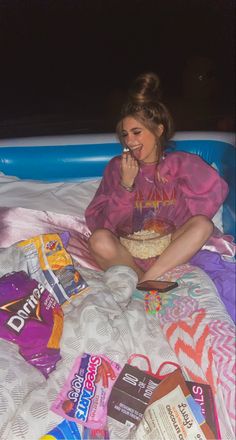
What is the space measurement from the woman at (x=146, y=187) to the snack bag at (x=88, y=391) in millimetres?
383

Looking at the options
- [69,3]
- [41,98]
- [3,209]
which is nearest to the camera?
[3,209]

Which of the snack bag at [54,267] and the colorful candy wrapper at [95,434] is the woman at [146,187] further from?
the colorful candy wrapper at [95,434]

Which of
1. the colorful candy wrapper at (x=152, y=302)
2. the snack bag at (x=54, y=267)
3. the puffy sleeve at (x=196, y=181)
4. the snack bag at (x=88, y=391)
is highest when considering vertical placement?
the puffy sleeve at (x=196, y=181)

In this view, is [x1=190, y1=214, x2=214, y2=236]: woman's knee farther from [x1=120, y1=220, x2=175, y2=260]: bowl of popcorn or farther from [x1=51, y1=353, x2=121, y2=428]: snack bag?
[x1=51, y1=353, x2=121, y2=428]: snack bag

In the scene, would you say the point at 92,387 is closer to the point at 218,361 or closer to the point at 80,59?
the point at 218,361

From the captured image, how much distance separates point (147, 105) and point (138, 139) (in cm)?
10

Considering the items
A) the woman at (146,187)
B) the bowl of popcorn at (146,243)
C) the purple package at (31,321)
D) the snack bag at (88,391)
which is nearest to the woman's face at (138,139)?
the woman at (146,187)

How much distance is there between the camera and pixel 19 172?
181cm

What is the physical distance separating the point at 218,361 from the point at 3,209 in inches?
33.9

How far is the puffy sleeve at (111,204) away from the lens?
1.43 metres

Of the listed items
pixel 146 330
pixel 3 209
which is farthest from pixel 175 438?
pixel 3 209

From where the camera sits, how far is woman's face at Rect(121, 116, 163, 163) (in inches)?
54.5

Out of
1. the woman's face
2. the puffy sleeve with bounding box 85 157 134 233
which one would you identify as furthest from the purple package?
the woman's face

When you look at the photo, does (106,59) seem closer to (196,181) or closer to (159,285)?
(196,181)
